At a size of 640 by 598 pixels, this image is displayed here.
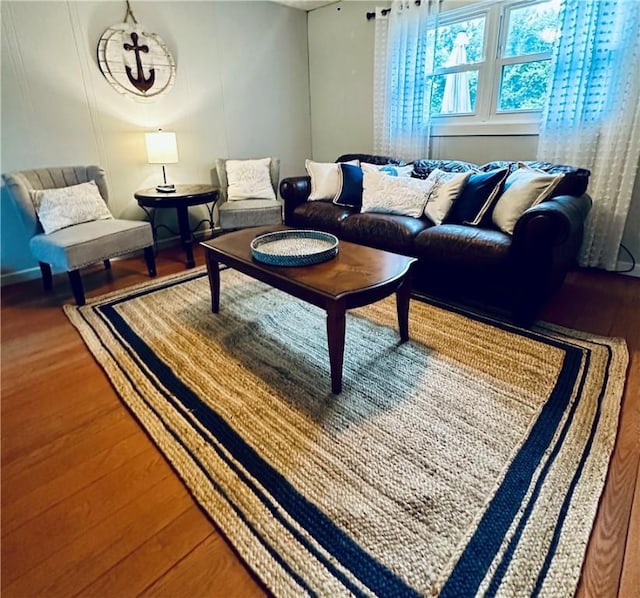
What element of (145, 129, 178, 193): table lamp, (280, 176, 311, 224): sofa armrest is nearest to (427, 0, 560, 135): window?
(280, 176, 311, 224): sofa armrest

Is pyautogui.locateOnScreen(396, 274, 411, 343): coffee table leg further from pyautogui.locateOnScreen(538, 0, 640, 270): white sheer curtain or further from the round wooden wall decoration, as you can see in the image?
the round wooden wall decoration

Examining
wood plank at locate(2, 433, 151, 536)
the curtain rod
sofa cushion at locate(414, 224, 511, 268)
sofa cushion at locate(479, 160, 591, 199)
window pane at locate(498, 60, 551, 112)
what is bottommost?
wood plank at locate(2, 433, 151, 536)

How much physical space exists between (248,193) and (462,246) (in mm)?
2277

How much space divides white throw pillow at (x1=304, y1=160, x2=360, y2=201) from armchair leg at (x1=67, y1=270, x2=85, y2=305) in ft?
6.38

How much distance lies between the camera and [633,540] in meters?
1.14

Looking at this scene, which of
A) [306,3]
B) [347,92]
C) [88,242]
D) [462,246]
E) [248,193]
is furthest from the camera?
[347,92]

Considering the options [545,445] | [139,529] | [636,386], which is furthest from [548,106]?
[139,529]

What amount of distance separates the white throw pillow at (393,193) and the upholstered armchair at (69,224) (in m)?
1.73

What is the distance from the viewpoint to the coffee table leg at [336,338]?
162 cm

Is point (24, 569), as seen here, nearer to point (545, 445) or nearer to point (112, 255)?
point (545, 445)

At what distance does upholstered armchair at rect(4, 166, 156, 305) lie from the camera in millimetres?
Result: 2605

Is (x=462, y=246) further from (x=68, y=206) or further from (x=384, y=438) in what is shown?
(x=68, y=206)

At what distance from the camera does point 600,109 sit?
272 cm

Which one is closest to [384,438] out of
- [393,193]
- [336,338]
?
[336,338]
